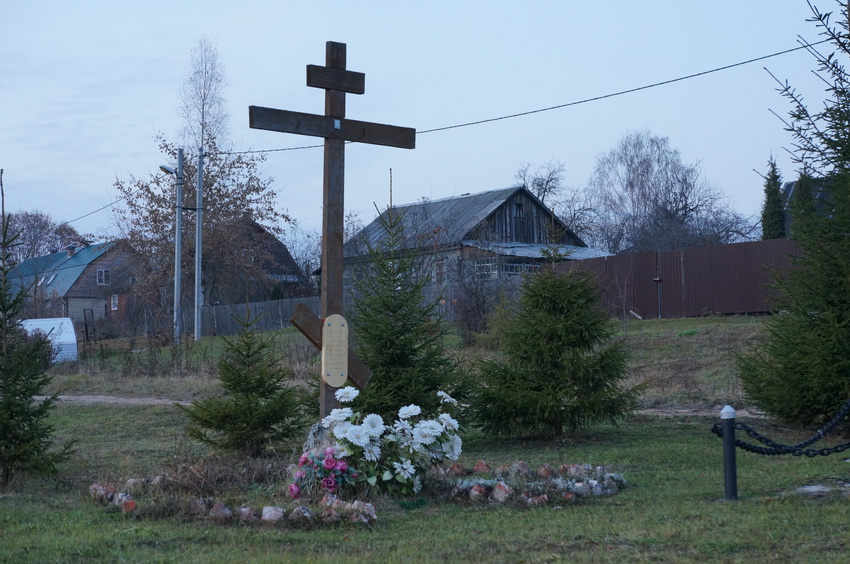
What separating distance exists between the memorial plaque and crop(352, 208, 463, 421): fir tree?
228 centimetres

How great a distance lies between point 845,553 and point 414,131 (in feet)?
18.6

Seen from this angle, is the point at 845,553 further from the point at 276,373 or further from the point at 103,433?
the point at 103,433

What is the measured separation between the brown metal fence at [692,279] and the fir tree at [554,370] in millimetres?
14460

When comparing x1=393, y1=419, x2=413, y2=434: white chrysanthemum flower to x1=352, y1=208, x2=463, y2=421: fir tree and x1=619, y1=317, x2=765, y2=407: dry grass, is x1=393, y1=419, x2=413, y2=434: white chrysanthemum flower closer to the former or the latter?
x1=352, y1=208, x2=463, y2=421: fir tree

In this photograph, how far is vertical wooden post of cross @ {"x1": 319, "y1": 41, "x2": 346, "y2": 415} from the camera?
27.3 ft

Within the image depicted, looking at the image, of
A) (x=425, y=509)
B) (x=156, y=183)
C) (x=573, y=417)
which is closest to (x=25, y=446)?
(x=425, y=509)

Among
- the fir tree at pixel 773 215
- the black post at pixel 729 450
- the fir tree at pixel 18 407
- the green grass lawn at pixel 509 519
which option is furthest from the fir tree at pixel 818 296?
the fir tree at pixel 773 215

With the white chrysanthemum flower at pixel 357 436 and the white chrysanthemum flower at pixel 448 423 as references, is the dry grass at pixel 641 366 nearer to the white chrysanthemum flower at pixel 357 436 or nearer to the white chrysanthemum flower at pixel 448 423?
the white chrysanthemum flower at pixel 448 423

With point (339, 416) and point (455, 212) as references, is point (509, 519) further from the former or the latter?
point (455, 212)

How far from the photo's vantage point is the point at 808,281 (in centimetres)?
1067

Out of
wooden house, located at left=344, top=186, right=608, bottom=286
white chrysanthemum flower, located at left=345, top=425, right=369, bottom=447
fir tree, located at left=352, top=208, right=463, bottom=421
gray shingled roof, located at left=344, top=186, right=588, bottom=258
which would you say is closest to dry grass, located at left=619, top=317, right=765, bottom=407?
wooden house, located at left=344, top=186, right=608, bottom=286

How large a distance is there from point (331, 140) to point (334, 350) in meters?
2.06

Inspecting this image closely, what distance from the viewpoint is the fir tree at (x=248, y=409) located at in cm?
1022

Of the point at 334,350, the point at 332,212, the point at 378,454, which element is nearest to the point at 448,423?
the point at 378,454
